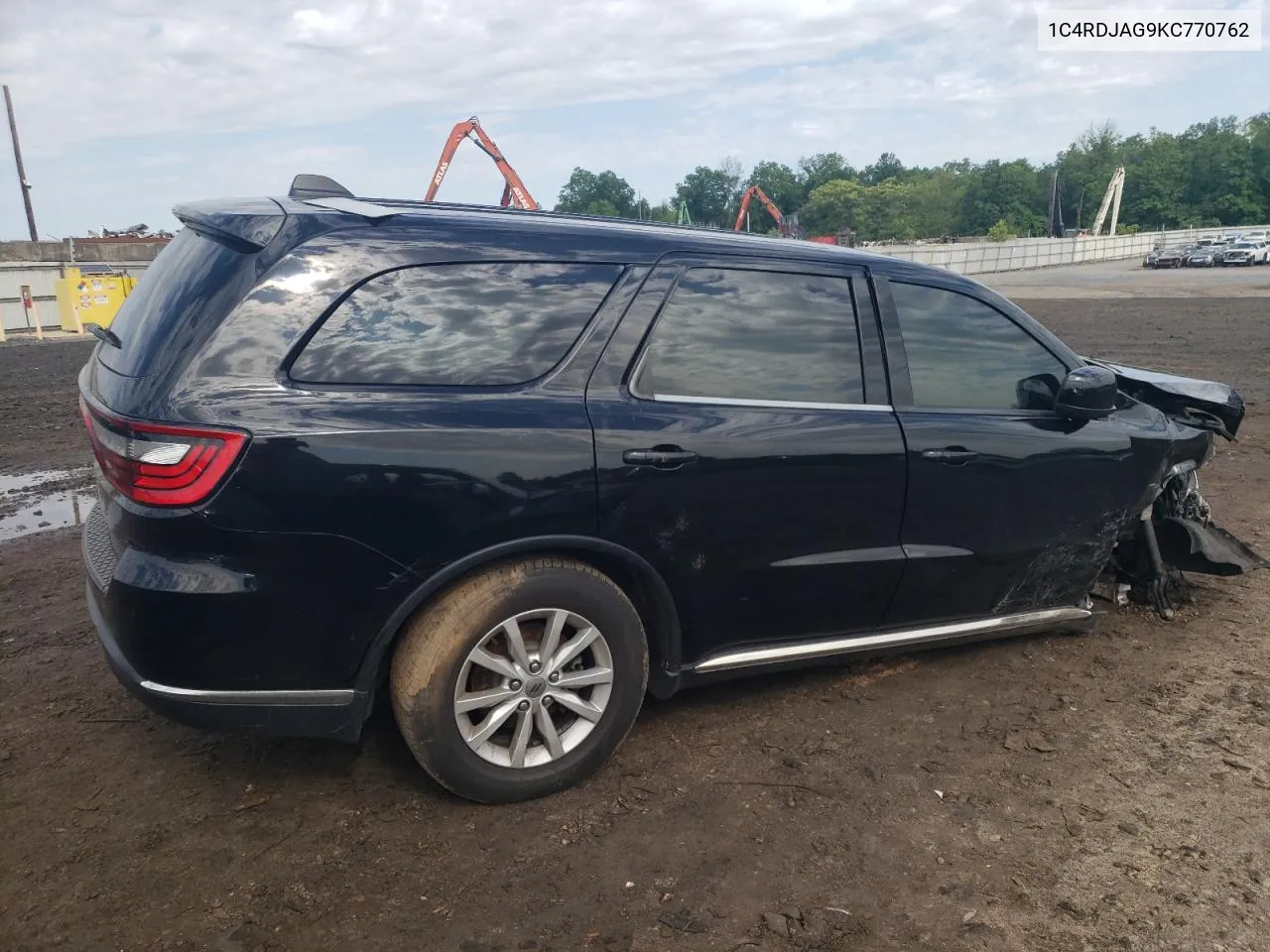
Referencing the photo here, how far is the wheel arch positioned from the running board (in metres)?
0.14

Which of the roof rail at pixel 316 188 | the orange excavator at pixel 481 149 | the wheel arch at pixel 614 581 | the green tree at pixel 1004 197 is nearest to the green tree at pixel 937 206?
the green tree at pixel 1004 197

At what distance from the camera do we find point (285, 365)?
2.83 m

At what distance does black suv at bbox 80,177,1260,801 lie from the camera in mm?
2783

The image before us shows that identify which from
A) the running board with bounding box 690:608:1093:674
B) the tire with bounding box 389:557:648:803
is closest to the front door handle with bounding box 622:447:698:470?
the tire with bounding box 389:557:648:803

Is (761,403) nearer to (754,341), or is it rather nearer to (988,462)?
(754,341)

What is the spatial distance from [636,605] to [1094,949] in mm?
1608

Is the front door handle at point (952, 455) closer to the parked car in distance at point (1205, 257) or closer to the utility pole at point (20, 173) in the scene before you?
the utility pole at point (20, 173)

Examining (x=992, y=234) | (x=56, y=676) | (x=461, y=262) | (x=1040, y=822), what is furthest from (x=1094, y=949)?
(x=992, y=234)

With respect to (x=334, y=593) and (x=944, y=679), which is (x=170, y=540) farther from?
(x=944, y=679)

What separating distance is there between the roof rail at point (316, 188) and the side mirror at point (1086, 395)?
282cm

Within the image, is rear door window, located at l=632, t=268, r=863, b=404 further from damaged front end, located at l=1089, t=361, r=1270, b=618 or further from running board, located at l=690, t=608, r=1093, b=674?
damaged front end, located at l=1089, t=361, r=1270, b=618

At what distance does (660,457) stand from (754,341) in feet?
2.04

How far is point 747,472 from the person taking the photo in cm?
333

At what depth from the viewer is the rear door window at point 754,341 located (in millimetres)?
3330
